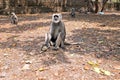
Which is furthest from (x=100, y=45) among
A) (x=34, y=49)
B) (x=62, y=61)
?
(x=62, y=61)

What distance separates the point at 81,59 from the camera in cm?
710

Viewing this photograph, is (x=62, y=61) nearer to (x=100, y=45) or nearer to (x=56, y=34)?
(x=56, y=34)

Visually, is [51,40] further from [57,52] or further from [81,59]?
[81,59]

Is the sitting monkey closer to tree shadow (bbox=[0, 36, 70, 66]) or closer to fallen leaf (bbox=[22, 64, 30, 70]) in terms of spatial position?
tree shadow (bbox=[0, 36, 70, 66])

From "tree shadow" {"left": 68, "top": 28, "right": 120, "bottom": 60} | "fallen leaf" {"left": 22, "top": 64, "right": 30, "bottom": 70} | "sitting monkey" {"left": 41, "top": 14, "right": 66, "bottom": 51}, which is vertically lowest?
"fallen leaf" {"left": 22, "top": 64, "right": 30, "bottom": 70}

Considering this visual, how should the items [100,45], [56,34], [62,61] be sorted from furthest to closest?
1. [100,45]
2. [56,34]
3. [62,61]

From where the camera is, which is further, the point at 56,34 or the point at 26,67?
the point at 56,34

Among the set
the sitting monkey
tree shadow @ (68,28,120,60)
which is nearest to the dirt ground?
tree shadow @ (68,28,120,60)

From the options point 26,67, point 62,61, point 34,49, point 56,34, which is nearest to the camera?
point 26,67

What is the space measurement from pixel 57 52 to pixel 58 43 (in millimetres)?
323

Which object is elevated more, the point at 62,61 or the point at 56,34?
the point at 56,34

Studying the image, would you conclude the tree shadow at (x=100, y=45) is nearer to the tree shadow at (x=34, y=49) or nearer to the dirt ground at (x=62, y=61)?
the dirt ground at (x=62, y=61)

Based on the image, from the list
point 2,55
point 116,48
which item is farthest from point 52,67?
point 116,48

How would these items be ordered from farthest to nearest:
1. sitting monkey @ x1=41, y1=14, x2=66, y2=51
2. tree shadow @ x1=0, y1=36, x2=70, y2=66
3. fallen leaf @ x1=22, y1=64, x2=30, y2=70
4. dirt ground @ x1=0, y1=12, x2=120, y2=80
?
sitting monkey @ x1=41, y1=14, x2=66, y2=51 → tree shadow @ x1=0, y1=36, x2=70, y2=66 → fallen leaf @ x1=22, y1=64, x2=30, y2=70 → dirt ground @ x1=0, y1=12, x2=120, y2=80
